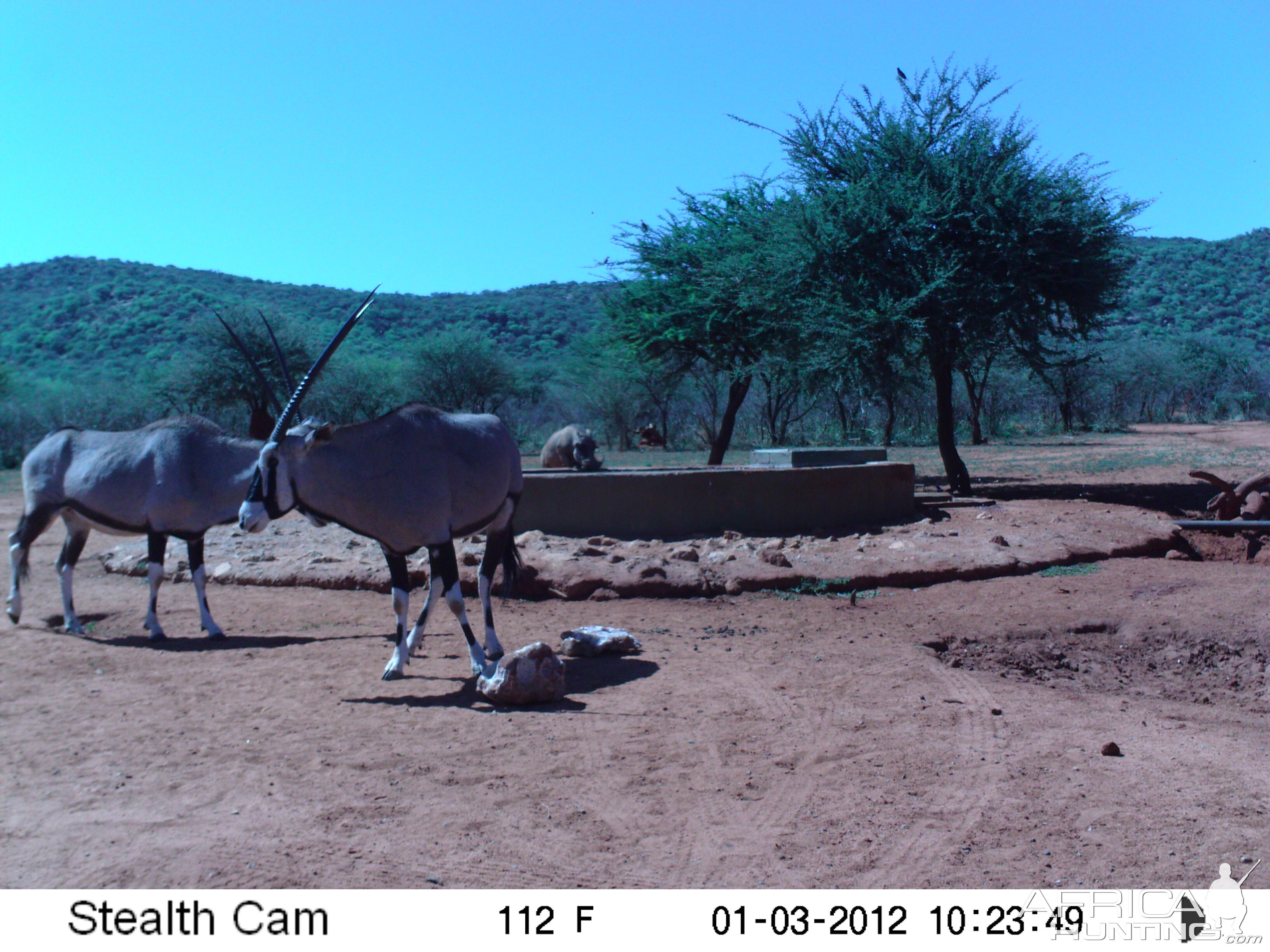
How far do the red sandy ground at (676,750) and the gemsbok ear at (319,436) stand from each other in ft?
4.98

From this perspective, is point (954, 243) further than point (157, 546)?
Yes

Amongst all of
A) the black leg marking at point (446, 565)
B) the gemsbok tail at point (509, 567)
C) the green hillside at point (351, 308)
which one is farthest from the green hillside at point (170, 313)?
the black leg marking at point (446, 565)

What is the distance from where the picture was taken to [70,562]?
26.5 ft

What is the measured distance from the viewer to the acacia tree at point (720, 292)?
16.4 m

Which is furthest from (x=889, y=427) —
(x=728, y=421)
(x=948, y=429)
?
(x=948, y=429)

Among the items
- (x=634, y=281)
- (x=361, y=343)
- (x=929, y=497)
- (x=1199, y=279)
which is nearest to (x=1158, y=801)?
(x=929, y=497)

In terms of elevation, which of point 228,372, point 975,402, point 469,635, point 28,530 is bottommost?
point 469,635

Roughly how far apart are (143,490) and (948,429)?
1204 centimetres

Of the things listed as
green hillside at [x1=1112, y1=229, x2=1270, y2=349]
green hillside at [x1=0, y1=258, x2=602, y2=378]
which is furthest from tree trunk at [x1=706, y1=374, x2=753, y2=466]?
green hillside at [x1=1112, y1=229, x2=1270, y2=349]

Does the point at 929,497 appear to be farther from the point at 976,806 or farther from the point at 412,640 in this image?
the point at 976,806

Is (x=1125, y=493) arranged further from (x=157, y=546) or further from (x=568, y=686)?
(x=157, y=546)

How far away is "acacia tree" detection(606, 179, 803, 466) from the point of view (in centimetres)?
1638

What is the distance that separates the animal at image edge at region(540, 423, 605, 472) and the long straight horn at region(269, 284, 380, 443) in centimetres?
955

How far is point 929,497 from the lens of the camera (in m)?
13.8
